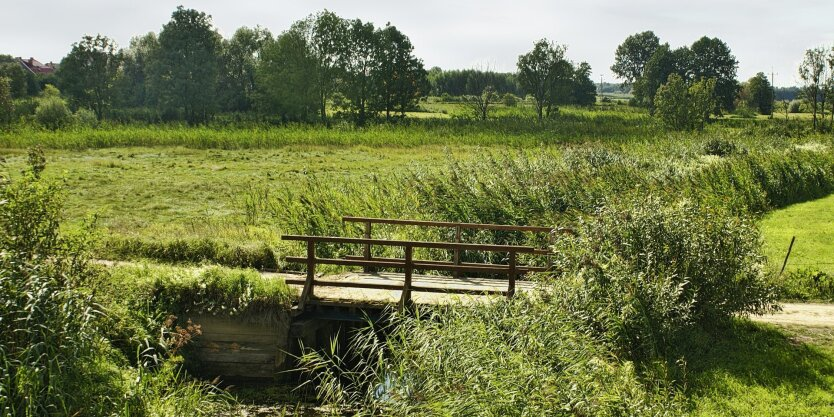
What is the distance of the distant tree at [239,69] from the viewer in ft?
236

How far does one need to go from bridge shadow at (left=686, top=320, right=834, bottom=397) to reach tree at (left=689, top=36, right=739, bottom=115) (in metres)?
74.9

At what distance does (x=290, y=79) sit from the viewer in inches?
2430

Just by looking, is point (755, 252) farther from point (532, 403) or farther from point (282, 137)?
point (282, 137)

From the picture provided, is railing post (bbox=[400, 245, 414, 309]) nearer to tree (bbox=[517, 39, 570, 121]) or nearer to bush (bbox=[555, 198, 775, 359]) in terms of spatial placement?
bush (bbox=[555, 198, 775, 359])

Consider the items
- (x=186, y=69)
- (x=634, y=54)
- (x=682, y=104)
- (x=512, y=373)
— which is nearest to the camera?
(x=512, y=373)

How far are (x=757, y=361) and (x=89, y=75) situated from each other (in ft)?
219

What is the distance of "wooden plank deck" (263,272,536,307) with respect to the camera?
565 inches

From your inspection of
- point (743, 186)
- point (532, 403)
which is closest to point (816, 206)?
point (743, 186)

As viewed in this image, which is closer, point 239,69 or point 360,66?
point 360,66

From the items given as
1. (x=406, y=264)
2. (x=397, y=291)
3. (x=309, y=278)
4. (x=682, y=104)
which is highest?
(x=682, y=104)

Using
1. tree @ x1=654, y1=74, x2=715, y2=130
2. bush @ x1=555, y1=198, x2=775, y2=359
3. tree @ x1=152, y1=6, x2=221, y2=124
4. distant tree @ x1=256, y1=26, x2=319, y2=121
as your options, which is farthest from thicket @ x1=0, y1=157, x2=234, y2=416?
tree @ x1=152, y1=6, x2=221, y2=124

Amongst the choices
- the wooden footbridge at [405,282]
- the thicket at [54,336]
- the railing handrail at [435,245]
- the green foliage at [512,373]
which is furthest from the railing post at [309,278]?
the green foliage at [512,373]

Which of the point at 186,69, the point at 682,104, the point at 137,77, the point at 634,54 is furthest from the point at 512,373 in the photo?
the point at 634,54

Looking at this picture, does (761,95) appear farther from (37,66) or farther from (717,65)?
(37,66)
